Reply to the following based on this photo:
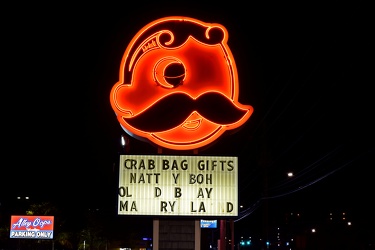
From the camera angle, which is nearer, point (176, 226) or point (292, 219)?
point (176, 226)

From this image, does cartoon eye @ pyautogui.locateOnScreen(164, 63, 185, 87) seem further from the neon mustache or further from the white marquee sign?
the white marquee sign

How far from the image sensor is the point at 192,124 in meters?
13.2

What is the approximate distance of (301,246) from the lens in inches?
867

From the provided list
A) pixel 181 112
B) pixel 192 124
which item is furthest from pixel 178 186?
pixel 181 112

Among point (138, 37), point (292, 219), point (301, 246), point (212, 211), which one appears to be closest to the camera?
point (212, 211)

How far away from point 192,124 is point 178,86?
968mm

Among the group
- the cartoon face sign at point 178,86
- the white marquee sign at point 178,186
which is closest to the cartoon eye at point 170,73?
the cartoon face sign at point 178,86

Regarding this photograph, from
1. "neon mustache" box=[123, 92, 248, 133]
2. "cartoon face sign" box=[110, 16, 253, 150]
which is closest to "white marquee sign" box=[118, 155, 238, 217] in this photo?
"cartoon face sign" box=[110, 16, 253, 150]

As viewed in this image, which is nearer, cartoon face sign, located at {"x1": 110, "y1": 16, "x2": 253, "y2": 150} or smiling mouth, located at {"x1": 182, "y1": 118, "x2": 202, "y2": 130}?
cartoon face sign, located at {"x1": 110, "y1": 16, "x2": 253, "y2": 150}

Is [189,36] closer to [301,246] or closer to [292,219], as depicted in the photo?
[301,246]

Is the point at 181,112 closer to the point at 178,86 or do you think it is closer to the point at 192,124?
the point at 192,124

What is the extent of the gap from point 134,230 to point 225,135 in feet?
210

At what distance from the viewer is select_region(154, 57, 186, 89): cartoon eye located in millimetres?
13383

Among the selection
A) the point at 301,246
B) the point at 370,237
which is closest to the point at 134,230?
the point at 370,237
